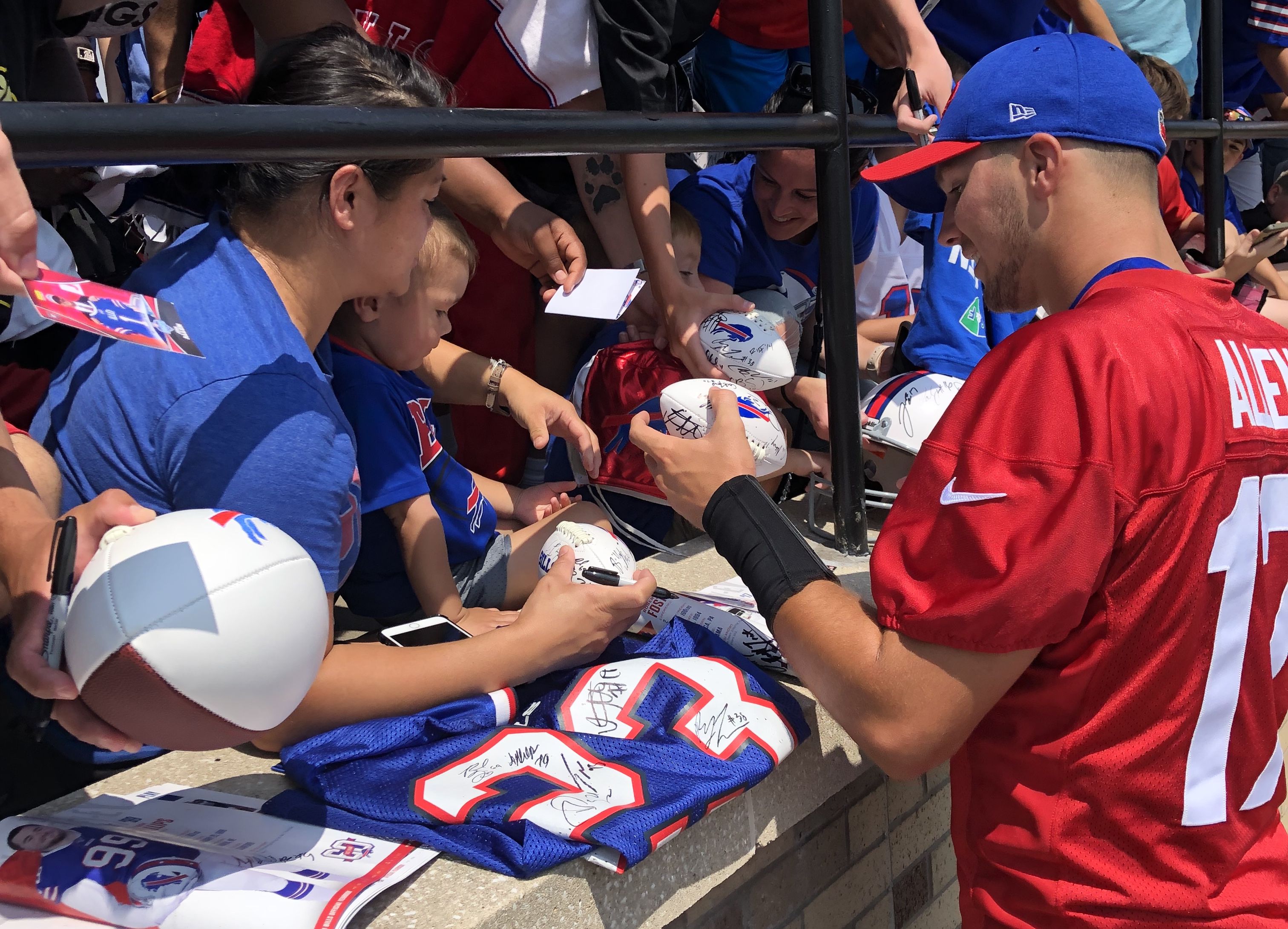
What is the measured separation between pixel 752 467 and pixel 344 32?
1050 mm

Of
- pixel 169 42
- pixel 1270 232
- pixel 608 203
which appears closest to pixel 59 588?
pixel 608 203

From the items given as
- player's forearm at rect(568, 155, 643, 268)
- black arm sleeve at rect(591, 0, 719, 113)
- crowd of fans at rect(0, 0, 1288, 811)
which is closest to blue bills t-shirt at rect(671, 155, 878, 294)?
crowd of fans at rect(0, 0, 1288, 811)

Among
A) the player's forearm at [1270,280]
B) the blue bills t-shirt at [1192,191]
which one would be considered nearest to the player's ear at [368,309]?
the blue bills t-shirt at [1192,191]

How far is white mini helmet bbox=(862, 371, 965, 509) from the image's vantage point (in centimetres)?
269

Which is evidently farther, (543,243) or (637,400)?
(637,400)

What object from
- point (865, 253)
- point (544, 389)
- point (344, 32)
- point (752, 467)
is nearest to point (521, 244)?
point (544, 389)

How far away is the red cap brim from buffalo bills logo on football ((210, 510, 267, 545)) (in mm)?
1202

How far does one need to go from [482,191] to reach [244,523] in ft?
4.97

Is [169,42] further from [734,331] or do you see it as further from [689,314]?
[734,331]

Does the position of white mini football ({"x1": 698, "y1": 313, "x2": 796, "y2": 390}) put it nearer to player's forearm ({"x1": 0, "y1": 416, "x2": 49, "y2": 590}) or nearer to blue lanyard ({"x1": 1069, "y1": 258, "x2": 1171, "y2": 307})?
blue lanyard ({"x1": 1069, "y1": 258, "x2": 1171, "y2": 307})

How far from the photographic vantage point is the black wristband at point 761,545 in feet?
5.44

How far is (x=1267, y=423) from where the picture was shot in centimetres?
144

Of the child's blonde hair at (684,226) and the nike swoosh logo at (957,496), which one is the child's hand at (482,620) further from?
the child's blonde hair at (684,226)

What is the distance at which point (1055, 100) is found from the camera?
5.47 ft
